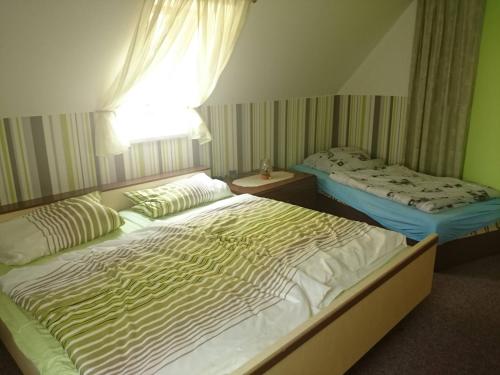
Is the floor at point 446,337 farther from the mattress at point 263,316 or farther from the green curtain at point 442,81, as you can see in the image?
the green curtain at point 442,81

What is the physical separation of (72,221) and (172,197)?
2.30 ft

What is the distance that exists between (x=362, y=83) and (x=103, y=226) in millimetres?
3131

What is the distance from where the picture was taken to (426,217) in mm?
2850

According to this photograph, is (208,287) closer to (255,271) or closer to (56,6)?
(255,271)

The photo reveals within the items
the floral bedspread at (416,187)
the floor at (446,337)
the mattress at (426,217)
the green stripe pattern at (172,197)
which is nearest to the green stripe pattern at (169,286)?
the green stripe pattern at (172,197)

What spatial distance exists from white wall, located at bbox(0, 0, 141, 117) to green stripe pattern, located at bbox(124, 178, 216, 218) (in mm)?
757

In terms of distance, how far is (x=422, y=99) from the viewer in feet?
12.2

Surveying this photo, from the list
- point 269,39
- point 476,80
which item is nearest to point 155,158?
point 269,39

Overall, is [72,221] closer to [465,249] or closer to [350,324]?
[350,324]

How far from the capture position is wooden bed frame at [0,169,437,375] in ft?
4.71

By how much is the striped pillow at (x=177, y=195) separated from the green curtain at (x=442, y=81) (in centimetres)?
199

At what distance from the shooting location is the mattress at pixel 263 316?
1404mm

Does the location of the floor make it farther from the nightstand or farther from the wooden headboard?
the nightstand

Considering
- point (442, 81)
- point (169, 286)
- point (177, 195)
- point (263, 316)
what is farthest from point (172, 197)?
point (442, 81)
